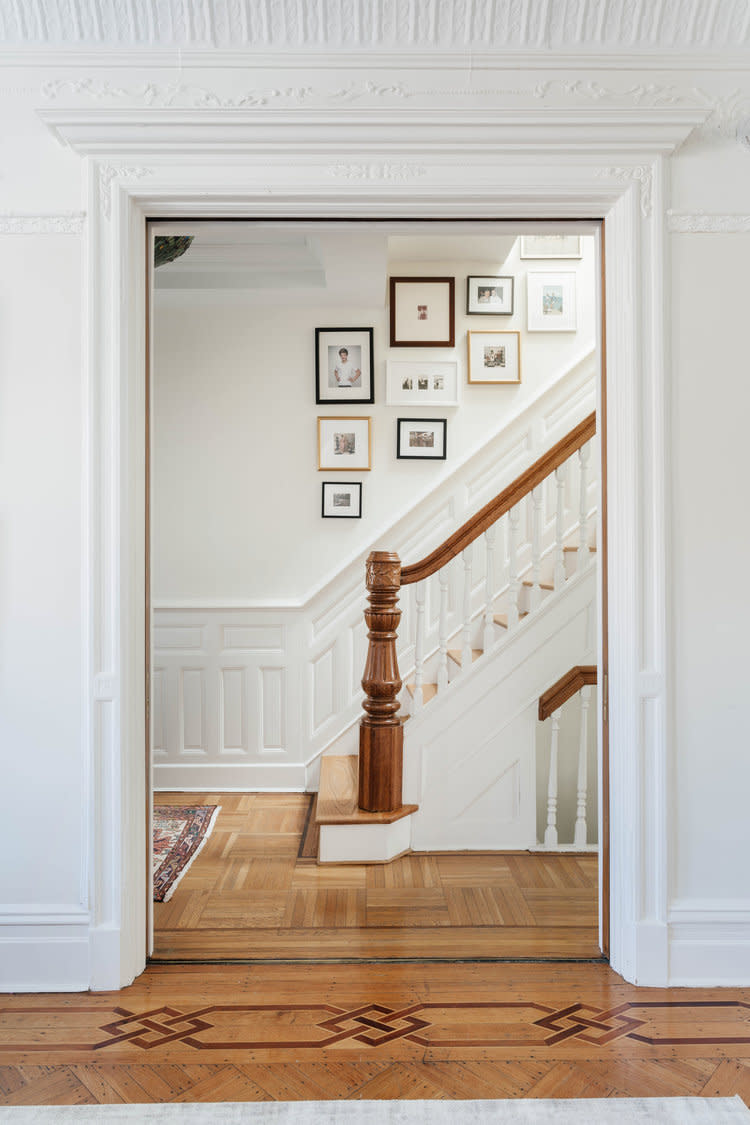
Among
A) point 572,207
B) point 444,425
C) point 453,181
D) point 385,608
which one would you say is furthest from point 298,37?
point 444,425

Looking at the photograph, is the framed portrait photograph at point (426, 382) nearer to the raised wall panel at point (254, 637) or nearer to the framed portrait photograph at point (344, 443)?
the framed portrait photograph at point (344, 443)

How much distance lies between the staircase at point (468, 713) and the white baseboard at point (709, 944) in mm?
1142

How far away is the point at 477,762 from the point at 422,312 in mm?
2513

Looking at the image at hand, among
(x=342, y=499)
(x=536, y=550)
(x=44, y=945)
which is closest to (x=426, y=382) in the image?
(x=342, y=499)

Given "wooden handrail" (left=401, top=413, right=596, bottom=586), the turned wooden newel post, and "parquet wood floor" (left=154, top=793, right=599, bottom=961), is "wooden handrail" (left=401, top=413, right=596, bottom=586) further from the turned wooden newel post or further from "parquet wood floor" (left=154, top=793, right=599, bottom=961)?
"parquet wood floor" (left=154, top=793, right=599, bottom=961)

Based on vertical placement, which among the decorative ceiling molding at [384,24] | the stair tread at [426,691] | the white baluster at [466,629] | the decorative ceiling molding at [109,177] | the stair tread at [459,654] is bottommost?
the stair tread at [426,691]

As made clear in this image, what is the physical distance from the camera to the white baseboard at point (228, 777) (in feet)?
15.1

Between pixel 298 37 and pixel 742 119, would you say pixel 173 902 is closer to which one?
pixel 298 37

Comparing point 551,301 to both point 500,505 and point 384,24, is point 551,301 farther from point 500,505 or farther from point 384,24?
point 384,24

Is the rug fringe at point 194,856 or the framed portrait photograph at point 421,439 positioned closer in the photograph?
the rug fringe at point 194,856

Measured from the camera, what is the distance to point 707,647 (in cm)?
252

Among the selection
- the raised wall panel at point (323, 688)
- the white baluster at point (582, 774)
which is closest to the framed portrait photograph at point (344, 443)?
the raised wall panel at point (323, 688)

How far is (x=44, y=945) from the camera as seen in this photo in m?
2.45

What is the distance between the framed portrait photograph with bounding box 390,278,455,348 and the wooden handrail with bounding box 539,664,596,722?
2.04 m
